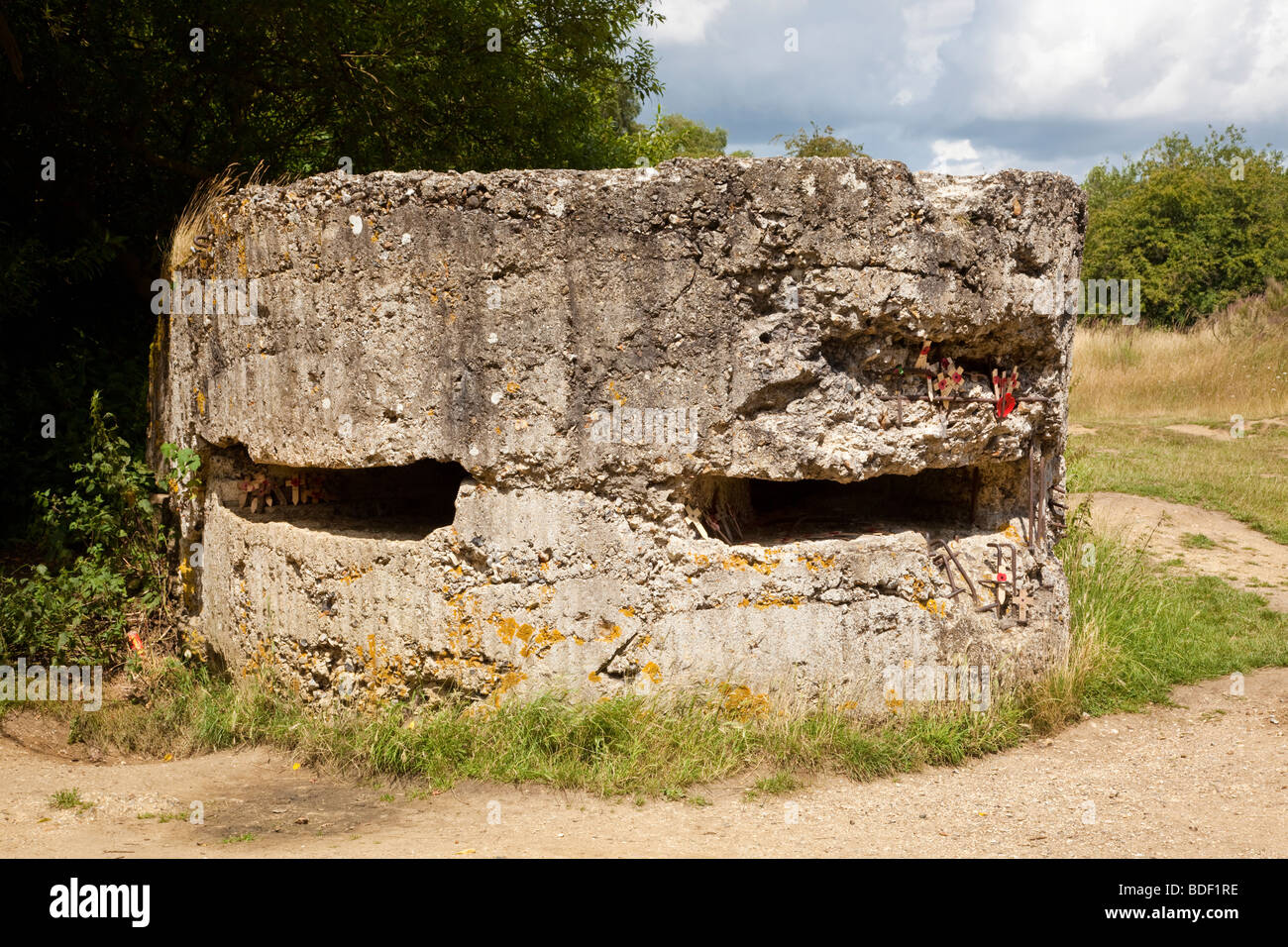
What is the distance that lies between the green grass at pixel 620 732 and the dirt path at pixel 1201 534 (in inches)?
96.0

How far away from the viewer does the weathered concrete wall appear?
4648mm

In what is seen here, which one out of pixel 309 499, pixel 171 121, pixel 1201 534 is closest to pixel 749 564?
pixel 309 499

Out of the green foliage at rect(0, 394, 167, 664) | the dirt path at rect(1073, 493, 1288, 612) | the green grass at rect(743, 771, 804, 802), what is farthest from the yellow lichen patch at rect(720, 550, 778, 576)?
the dirt path at rect(1073, 493, 1288, 612)

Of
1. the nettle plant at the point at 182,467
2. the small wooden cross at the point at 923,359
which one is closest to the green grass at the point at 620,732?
the nettle plant at the point at 182,467

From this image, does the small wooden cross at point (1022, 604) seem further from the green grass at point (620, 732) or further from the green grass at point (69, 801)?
the green grass at point (69, 801)

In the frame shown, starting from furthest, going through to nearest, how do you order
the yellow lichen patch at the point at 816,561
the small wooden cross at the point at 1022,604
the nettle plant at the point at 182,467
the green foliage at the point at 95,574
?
the green foliage at the point at 95,574
the nettle plant at the point at 182,467
the small wooden cross at the point at 1022,604
the yellow lichen patch at the point at 816,561

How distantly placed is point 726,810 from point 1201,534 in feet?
19.8

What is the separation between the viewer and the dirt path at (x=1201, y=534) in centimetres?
763

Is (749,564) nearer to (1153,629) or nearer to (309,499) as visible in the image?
(309,499)

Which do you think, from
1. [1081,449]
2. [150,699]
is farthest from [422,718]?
[1081,449]

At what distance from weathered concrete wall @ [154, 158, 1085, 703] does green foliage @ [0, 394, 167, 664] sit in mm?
1683

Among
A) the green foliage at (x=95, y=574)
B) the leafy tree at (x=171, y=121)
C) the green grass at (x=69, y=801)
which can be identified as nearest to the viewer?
the green grass at (x=69, y=801)

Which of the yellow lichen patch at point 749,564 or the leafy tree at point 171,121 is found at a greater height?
the leafy tree at point 171,121

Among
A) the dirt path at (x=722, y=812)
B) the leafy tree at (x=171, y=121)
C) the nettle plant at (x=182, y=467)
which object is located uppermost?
the leafy tree at (x=171, y=121)
